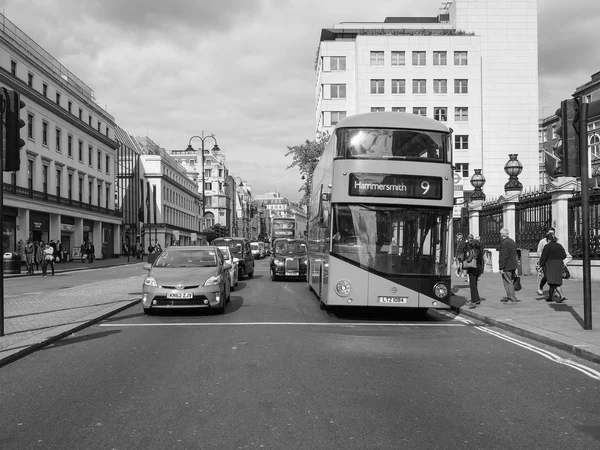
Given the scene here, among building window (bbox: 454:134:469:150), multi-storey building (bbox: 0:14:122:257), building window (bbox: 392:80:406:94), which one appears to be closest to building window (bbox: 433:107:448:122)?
building window (bbox: 454:134:469:150)

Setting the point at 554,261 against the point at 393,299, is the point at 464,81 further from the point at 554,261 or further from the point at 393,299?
the point at 393,299

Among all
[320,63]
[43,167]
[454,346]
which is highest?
[320,63]

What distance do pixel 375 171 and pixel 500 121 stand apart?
188 ft

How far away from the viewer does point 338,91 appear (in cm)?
6500

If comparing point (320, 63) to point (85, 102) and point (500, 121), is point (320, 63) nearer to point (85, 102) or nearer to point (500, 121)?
point (500, 121)

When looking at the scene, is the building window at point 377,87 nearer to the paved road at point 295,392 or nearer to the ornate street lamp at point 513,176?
the ornate street lamp at point 513,176

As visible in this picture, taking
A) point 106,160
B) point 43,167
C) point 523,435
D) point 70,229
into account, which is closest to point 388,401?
point 523,435

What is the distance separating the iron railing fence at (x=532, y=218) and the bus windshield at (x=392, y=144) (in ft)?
37.6

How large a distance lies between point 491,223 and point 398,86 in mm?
39297

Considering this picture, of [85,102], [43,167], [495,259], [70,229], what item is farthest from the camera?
[85,102]

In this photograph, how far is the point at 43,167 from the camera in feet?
153

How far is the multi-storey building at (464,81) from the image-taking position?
63.4 m

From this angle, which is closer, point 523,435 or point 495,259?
point 523,435

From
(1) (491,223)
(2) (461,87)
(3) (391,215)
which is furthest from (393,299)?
(2) (461,87)
